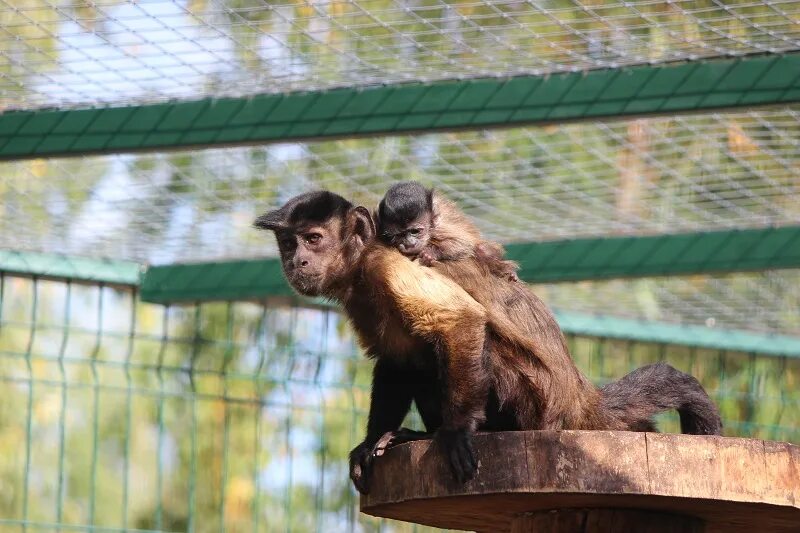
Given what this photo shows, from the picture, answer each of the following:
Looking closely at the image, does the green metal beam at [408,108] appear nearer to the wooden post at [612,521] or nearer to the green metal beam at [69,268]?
the green metal beam at [69,268]

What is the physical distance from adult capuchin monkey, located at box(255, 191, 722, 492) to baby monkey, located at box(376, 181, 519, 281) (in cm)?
12

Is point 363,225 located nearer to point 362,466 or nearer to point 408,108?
point 408,108

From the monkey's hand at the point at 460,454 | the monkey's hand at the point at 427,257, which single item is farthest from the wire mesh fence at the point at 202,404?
the monkey's hand at the point at 460,454

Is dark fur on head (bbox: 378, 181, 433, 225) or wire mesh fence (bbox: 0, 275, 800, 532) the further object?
wire mesh fence (bbox: 0, 275, 800, 532)

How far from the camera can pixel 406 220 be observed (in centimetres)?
705

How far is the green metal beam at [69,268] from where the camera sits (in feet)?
31.5

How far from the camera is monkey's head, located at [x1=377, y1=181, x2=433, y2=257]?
Result: 273 inches

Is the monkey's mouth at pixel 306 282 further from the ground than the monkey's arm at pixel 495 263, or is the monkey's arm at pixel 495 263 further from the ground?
the monkey's arm at pixel 495 263

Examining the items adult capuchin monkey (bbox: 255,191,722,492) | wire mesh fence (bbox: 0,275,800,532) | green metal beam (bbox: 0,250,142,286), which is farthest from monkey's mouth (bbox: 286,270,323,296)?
green metal beam (bbox: 0,250,142,286)

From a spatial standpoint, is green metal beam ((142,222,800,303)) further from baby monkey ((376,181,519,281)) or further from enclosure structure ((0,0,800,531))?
baby monkey ((376,181,519,281))

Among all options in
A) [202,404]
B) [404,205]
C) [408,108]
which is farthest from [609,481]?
[202,404]

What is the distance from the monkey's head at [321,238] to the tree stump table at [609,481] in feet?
5.42

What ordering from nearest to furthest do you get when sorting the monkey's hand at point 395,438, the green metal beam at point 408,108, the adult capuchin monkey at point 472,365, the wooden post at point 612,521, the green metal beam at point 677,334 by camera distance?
the wooden post at point 612,521 < the adult capuchin monkey at point 472,365 < the monkey's hand at point 395,438 < the green metal beam at point 408,108 < the green metal beam at point 677,334

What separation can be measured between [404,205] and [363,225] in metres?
0.26
